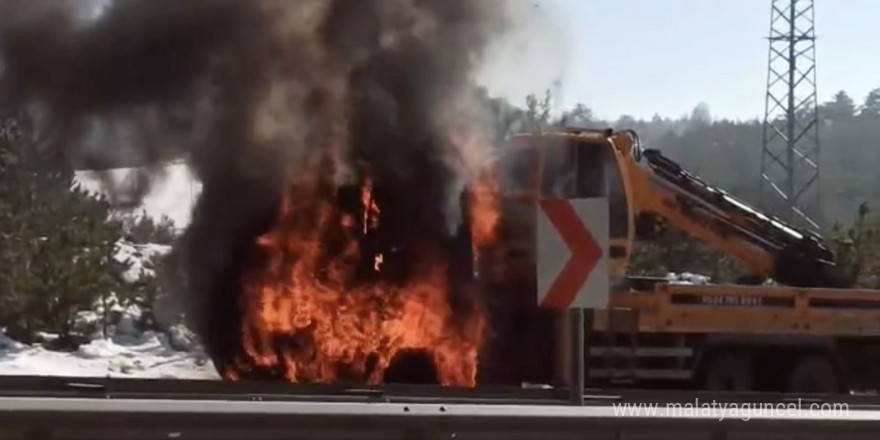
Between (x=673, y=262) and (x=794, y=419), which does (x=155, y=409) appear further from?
(x=673, y=262)

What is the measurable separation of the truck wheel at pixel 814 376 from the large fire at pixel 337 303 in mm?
4274

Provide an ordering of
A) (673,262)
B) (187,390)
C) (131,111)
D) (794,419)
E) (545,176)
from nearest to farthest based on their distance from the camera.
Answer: (794,419) → (187,390) → (131,111) → (545,176) → (673,262)

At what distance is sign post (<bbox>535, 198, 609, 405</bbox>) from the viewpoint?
28.2 feet

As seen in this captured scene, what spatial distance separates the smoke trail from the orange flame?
0.35 m

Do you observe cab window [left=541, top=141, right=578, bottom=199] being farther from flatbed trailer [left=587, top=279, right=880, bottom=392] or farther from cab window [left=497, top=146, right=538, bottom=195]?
flatbed trailer [left=587, top=279, right=880, bottom=392]

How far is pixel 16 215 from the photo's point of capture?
23938mm

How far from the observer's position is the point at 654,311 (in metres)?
15.3

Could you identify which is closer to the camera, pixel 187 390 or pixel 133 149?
pixel 187 390

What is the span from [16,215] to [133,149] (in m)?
10.9

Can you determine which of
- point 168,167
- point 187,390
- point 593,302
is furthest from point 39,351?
point 593,302

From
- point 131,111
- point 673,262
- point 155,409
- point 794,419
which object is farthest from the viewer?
point 673,262

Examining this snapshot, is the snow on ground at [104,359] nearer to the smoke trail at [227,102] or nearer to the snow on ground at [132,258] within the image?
the snow on ground at [132,258]

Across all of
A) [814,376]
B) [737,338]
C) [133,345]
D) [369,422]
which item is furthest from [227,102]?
[133,345]

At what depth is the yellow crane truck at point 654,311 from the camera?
14922 millimetres
